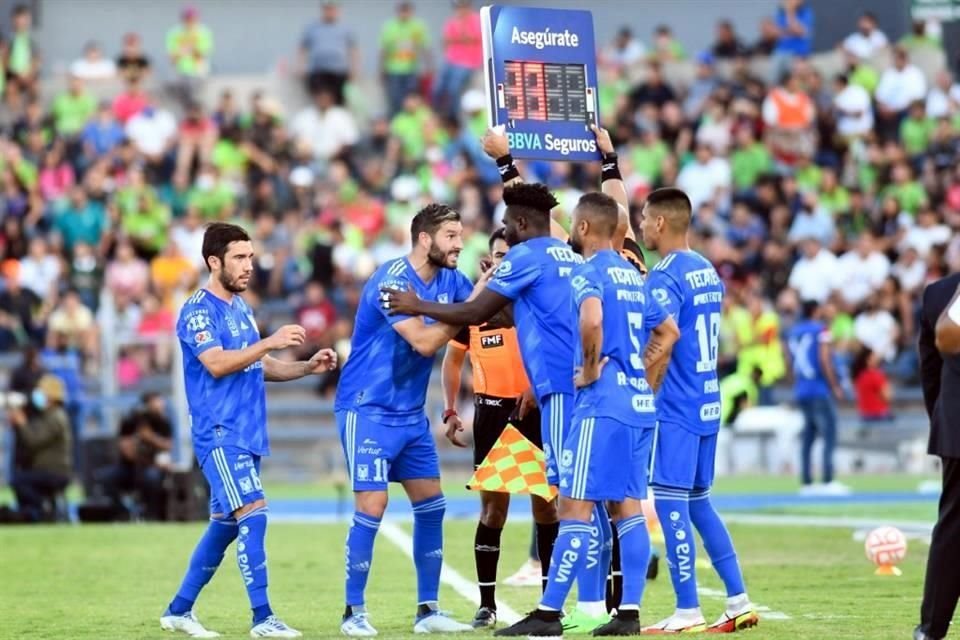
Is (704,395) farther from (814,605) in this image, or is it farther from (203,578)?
(203,578)

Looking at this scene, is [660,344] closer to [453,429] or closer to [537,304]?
[537,304]

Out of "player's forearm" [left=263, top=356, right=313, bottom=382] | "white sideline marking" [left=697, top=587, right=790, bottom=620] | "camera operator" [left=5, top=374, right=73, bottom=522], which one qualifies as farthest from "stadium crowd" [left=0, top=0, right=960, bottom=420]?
"player's forearm" [left=263, top=356, right=313, bottom=382]

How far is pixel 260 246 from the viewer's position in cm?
2952

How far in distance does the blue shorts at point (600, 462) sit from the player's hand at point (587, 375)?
0.63 ft

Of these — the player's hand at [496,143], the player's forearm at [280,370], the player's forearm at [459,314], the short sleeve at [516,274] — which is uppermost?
the player's hand at [496,143]

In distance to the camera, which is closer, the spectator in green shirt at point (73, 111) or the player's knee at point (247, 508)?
the player's knee at point (247, 508)

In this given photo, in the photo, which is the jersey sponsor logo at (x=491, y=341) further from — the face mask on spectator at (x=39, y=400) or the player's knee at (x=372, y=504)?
the face mask on spectator at (x=39, y=400)

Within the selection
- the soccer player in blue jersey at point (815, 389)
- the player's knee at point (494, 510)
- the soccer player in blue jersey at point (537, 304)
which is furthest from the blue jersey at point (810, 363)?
the soccer player in blue jersey at point (537, 304)

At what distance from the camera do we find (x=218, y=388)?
11.3 meters

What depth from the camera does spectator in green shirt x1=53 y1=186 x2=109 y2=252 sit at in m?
29.1

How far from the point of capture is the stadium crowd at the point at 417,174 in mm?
28125

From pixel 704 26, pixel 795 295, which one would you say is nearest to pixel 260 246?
pixel 795 295

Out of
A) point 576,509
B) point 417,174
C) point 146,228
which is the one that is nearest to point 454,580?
point 576,509

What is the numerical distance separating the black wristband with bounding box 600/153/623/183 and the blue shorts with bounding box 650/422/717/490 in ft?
6.13
